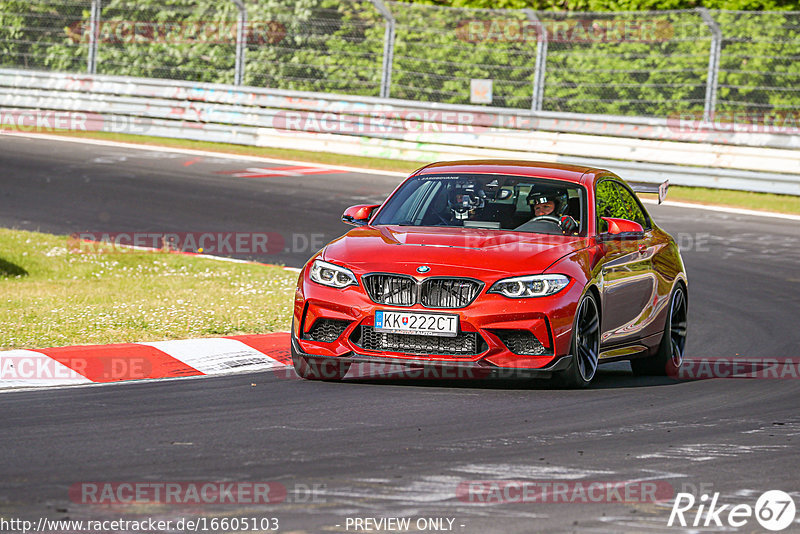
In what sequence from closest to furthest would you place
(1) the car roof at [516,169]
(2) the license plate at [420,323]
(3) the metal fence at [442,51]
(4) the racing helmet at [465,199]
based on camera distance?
1. (2) the license plate at [420,323]
2. (4) the racing helmet at [465,199]
3. (1) the car roof at [516,169]
4. (3) the metal fence at [442,51]

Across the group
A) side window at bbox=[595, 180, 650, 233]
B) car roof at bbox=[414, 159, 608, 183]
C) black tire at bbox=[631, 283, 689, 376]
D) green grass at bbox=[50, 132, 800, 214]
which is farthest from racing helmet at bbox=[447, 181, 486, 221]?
green grass at bbox=[50, 132, 800, 214]

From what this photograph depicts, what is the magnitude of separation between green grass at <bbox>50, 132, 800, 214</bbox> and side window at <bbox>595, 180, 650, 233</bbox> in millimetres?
10441

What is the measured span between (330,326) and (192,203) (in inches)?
426

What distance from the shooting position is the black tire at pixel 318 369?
28.9 feet

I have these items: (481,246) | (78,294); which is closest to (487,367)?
(481,246)

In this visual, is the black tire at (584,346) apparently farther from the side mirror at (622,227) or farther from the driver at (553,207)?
the driver at (553,207)

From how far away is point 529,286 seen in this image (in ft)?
27.5

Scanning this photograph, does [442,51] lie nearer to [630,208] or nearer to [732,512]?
[630,208]

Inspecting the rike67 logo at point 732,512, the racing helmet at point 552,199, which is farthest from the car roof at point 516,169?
the rike67 logo at point 732,512

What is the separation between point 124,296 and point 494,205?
164 inches

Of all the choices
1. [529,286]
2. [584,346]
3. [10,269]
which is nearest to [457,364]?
[529,286]

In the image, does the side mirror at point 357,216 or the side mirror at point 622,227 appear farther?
the side mirror at point 357,216

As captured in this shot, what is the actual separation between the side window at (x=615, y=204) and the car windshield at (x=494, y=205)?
159 mm

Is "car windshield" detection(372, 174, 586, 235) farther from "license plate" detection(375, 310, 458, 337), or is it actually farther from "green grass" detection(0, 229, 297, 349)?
"green grass" detection(0, 229, 297, 349)
